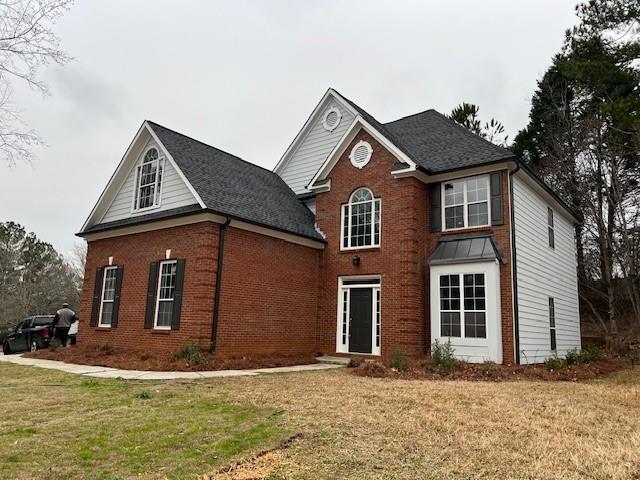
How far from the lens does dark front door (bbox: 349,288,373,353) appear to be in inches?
585

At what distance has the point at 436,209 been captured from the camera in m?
14.8

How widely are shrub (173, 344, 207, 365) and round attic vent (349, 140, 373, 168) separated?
7.72 metres

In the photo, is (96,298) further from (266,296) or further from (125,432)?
(125,432)

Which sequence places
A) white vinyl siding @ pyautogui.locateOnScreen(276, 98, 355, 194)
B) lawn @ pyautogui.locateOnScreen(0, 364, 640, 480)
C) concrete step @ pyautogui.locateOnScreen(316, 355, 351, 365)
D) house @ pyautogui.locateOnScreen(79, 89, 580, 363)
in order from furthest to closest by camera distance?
white vinyl siding @ pyautogui.locateOnScreen(276, 98, 355, 194), concrete step @ pyautogui.locateOnScreen(316, 355, 351, 365), house @ pyautogui.locateOnScreen(79, 89, 580, 363), lawn @ pyautogui.locateOnScreen(0, 364, 640, 480)

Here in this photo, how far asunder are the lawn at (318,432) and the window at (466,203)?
6.24 meters

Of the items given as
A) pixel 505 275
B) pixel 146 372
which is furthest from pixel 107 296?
pixel 505 275

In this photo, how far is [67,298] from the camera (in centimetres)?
4069

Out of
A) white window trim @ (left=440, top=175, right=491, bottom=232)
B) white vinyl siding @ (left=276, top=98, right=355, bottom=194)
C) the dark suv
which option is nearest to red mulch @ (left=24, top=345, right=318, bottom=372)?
the dark suv

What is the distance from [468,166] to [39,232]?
1720 inches

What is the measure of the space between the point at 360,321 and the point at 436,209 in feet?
13.9

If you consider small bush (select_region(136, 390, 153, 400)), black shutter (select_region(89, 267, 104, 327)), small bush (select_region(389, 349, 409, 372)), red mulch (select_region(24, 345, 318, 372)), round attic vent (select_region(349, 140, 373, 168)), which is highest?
round attic vent (select_region(349, 140, 373, 168))

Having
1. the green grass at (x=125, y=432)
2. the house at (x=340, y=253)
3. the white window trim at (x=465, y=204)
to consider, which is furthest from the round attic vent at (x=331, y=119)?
the green grass at (x=125, y=432)

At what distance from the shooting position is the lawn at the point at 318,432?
4121 mm

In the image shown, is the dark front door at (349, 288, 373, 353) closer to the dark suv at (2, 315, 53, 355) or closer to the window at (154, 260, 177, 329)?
the window at (154, 260, 177, 329)
